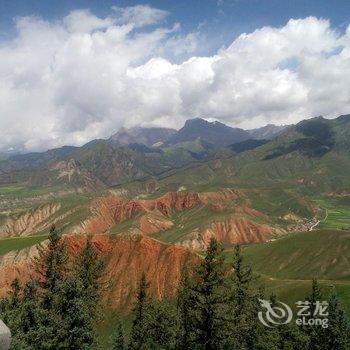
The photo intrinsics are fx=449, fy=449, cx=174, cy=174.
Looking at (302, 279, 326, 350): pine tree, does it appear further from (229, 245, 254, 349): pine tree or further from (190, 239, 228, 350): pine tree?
(190, 239, 228, 350): pine tree

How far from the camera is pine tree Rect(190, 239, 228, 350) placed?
39.9 m

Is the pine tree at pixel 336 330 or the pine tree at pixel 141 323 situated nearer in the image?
the pine tree at pixel 336 330

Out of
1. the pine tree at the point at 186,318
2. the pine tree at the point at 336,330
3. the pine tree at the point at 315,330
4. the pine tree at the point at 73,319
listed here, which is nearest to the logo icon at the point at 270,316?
the pine tree at the point at 315,330

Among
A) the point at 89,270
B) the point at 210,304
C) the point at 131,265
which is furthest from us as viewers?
the point at 131,265

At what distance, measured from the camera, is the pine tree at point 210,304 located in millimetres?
39938

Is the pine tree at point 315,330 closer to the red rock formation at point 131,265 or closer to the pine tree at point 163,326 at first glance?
the pine tree at point 163,326

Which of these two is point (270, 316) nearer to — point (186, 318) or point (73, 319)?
point (186, 318)

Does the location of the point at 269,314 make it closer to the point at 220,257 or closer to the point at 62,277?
the point at 220,257

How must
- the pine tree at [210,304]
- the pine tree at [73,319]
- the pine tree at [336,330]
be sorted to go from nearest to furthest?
the pine tree at [210,304], the pine tree at [73,319], the pine tree at [336,330]

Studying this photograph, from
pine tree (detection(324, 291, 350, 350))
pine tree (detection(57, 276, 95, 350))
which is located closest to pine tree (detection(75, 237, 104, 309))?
pine tree (detection(57, 276, 95, 350))

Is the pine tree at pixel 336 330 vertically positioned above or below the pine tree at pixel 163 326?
above

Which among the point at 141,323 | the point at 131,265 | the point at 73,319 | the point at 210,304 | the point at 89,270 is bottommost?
the point at 141,323

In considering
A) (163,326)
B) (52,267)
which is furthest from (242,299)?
(163,326)

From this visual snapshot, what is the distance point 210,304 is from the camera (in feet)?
131
